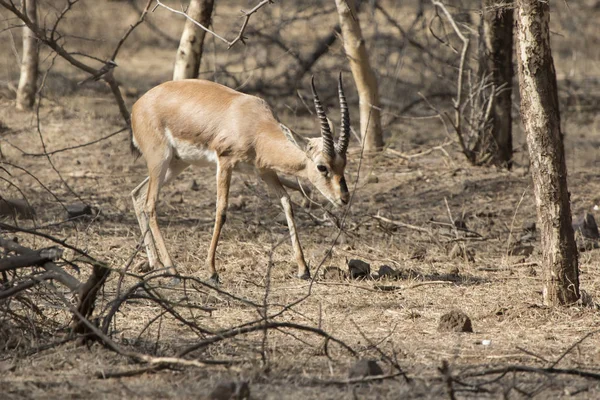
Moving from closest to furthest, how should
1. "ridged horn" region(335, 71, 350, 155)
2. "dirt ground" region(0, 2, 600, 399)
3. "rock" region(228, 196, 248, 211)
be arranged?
"dirt ground" region(0, 2, 600, 399), "ridged horn" region(335, 71, 350, 155), "rock" region(228, 196, 248, 211)

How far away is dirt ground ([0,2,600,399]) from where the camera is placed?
489 centimetres

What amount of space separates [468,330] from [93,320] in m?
2.44

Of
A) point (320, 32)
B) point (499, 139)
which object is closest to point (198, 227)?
point (499, 139)

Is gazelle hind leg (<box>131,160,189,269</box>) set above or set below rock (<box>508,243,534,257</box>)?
above

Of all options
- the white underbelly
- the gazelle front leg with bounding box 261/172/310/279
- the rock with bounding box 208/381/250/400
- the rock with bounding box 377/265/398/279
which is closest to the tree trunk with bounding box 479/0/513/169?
the gazelle front leg with bounding box 261/172/310/279

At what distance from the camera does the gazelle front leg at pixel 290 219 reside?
25.8ft

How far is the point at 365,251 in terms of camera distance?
8.76m

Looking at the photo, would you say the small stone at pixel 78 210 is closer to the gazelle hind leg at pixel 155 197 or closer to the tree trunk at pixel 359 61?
the gazelle hind leg at pixel 155 197

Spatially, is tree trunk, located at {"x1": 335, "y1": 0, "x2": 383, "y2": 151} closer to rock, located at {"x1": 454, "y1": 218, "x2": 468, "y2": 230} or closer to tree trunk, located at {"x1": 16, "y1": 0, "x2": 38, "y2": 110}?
rock, located at {"x1": 454, "y1": 218, "x2": 468, "y2": 230}

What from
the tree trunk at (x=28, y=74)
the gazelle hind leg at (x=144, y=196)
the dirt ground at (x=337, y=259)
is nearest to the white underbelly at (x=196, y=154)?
the gazelle hind leg at (x=144, y=196)

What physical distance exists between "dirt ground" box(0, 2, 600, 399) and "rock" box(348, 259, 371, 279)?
170 millimetres

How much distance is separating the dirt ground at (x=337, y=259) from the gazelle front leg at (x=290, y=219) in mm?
158

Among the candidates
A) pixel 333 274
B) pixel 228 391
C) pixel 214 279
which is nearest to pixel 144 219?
pixel 214 279

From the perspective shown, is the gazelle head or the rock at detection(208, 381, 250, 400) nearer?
the rock at detection(208, 381, 250, 400)
